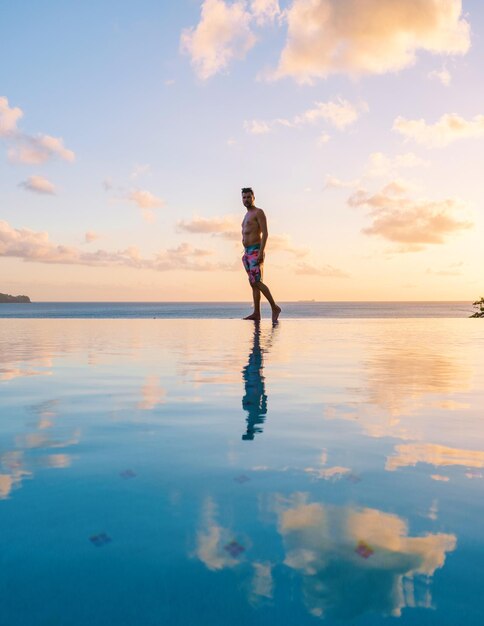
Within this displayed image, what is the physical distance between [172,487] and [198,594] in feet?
2.83

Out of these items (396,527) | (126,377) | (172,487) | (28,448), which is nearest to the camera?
(396,527)

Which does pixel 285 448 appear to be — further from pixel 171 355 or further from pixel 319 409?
pixel 171 355

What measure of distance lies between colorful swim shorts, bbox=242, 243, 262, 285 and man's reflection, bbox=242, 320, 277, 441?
24.0 feet

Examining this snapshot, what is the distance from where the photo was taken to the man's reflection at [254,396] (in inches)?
141

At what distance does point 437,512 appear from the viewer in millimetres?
2193

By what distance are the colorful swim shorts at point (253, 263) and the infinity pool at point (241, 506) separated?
10.1 metres

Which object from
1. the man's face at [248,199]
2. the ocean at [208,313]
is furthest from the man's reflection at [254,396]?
the ocean at [208,313]

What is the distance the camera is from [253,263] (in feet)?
49.2

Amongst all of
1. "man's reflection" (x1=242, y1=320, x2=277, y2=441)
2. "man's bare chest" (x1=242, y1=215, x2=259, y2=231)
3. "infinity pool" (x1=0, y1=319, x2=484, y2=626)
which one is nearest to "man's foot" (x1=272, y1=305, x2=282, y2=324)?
"man's bare chest" (x1=242, y1=215, x2=259, y2=231)

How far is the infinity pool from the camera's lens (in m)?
1.60

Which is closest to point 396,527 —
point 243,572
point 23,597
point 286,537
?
point 286,537

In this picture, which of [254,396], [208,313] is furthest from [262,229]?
[208,313]

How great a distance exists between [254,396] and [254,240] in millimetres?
10722

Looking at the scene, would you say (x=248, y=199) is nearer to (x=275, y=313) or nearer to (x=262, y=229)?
(x=262, y=229)
